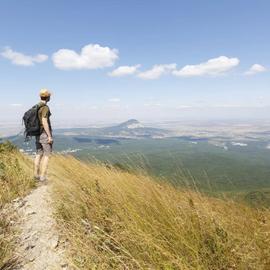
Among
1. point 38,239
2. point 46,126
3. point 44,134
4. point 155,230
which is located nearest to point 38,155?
point 44,134

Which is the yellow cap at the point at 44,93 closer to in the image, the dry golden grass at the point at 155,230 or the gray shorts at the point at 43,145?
the gray shorts at the point at 43,145

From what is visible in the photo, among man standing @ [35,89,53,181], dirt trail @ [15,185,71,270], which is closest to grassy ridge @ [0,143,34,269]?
dirt trail @ [15,185,71,270]

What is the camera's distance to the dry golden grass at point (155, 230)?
3.56 meters

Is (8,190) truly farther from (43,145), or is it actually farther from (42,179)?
(43,145)

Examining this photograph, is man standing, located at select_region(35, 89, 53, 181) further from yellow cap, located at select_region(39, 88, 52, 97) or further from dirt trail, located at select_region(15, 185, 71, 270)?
dirt trail, located at select_region(15, 185, 71, 270)

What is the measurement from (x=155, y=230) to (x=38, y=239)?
191cm

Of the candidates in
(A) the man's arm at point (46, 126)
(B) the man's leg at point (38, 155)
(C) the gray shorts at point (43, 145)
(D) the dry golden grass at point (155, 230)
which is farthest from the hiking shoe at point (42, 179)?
(D) the dry golden grass at point (155, 230)

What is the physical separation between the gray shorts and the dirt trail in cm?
286

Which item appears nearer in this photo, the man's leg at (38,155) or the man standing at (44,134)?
the man standing at (44,134)

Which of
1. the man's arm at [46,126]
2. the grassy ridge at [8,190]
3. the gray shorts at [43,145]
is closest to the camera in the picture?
the grassy ridge at [8,190]

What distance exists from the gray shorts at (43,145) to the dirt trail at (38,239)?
2856 millimetres

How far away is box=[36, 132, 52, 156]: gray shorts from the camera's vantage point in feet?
32.2

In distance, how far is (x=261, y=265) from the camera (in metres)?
3.36

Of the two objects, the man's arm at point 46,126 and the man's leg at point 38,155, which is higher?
the man's arm at point 46,126
